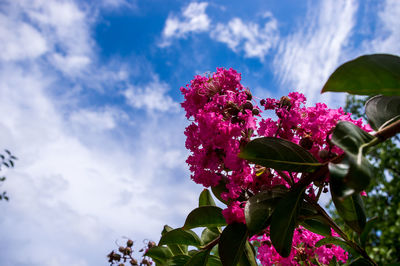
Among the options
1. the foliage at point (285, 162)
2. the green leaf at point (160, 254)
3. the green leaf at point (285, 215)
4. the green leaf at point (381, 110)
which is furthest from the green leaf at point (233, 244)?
the green leaf at point (160, 254)

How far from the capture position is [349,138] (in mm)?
680

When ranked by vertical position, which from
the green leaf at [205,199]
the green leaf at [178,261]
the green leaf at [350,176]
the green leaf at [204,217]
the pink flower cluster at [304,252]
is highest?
the green leaf at [205,199]

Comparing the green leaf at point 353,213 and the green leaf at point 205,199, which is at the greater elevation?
the green leaf at point 205,199

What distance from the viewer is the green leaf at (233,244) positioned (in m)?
0.93

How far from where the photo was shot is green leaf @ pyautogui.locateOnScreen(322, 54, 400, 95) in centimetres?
77

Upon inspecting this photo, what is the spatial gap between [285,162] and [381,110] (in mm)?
268

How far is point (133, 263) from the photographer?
219cm

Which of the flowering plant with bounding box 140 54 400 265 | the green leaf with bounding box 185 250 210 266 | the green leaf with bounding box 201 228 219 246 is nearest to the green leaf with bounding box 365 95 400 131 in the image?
the flowering plant with bounding box 140 54 400 265

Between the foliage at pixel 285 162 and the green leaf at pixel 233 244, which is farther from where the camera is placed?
the green leaf at pixel 233 244

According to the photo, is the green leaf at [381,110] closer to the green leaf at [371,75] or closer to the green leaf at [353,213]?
the green leaf at [371,75]

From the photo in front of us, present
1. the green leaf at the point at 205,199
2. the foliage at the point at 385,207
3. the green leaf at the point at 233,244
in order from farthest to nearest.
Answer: the foliage at the point at 385,207
the green leaf at the point at 205,199
the green leaf at the point at 233,244

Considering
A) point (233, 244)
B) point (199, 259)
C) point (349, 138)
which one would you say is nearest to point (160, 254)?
point (199, 259)

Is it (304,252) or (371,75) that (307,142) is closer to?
(371,75)

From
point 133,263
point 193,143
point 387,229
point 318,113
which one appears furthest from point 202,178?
point 387,229
